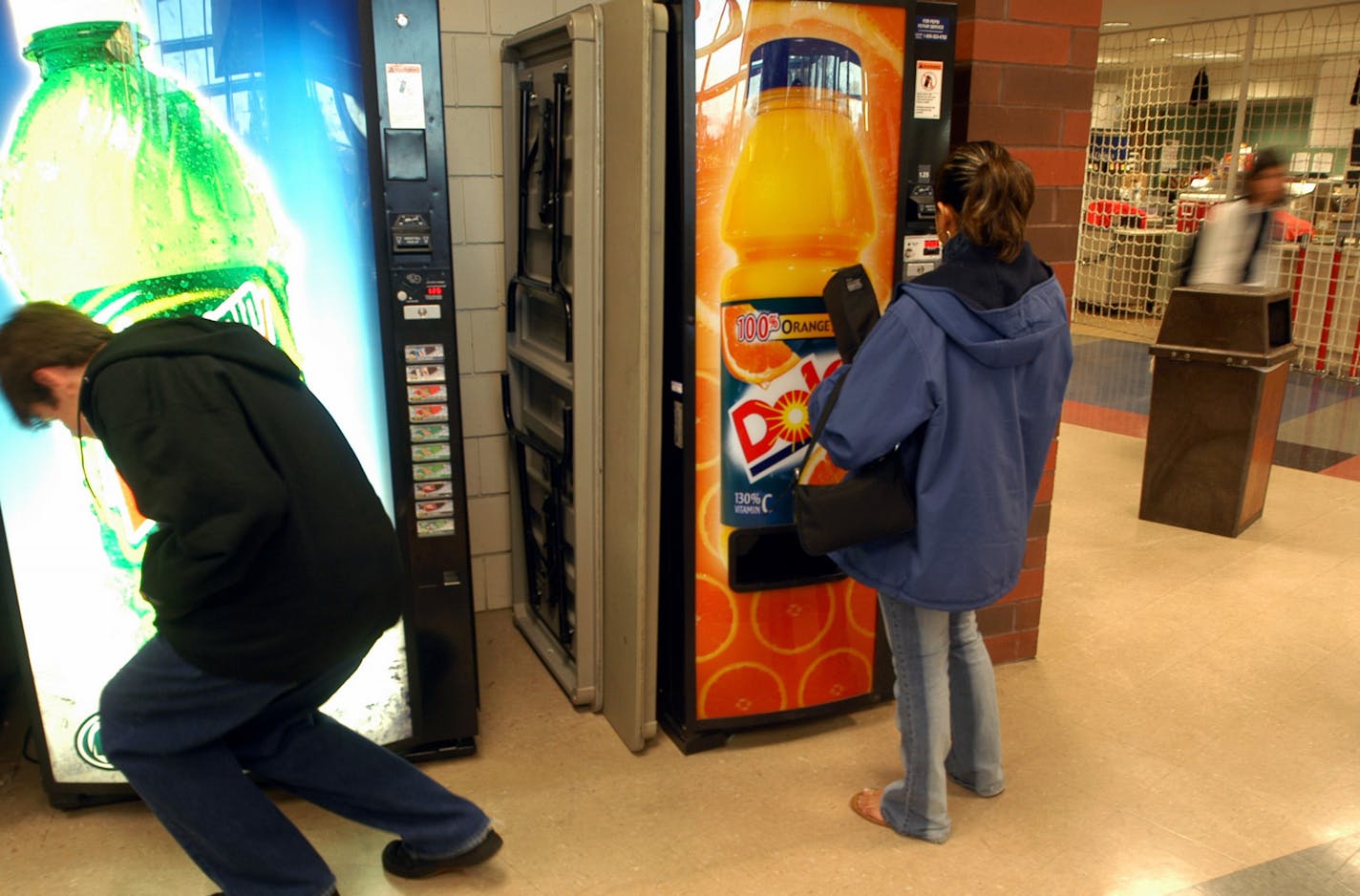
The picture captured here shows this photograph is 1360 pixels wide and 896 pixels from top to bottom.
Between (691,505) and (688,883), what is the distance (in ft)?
2.84

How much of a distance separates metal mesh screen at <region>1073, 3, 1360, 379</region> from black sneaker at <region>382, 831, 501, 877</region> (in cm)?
729

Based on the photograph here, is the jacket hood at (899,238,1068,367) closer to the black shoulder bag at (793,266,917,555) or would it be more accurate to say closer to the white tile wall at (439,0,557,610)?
the black shoulder bag at (793,266,917,555)

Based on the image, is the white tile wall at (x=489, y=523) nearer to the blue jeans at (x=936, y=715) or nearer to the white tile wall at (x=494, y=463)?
the white tile wall at (x=494, y=463)

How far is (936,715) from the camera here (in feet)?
7.45

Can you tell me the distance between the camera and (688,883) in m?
2.22

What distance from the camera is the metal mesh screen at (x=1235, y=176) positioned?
7930mm

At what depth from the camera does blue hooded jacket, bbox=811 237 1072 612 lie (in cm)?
203

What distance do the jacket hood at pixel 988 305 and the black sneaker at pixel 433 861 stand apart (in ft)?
4.72

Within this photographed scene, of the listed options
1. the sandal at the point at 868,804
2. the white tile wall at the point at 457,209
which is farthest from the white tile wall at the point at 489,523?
the sandal at the point at 868,804

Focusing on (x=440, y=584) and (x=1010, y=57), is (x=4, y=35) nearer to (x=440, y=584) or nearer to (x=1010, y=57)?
(x=440, y=584)

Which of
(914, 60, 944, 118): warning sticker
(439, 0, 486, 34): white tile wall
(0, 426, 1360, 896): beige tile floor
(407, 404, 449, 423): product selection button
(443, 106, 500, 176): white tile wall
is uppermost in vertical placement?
(439, 0, 486, 34): white tile wall

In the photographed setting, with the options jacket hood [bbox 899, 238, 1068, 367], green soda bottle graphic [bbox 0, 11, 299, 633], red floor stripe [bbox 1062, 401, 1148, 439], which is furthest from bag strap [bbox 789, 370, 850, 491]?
red floor stripe [bbox 1062, 401, 1148, 439]

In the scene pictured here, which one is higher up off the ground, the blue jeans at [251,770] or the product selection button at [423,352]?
the product selection button at [423,352]

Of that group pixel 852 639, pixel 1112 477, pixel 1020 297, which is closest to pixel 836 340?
pixel 1020 297
